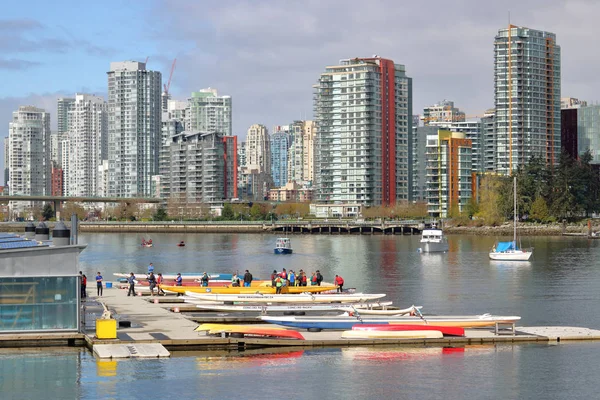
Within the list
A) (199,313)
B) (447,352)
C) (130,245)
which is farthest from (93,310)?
(130,245)

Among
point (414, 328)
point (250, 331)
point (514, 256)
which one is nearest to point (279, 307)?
point (250, 331)

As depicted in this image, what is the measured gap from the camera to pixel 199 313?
6003 cm

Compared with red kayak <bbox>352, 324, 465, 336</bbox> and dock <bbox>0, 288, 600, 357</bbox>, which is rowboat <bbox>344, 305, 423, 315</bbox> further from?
red kayak <bbox>352, 324, 465, 336</bbox>

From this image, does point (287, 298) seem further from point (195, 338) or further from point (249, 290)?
point (195, 338)

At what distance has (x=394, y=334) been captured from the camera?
48562 millimetres

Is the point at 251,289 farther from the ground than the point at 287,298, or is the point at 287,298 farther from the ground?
the point at 251,289

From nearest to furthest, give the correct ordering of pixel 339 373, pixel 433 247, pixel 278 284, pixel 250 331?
pixel 339 373, pixel 250 331, pixel 278 284, pixel 433 247

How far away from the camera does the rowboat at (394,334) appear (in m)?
48.0

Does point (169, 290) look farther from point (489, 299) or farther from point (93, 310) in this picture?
point (489, 299)

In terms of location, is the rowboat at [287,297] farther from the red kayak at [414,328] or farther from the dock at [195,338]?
the red kayak at [414,328]

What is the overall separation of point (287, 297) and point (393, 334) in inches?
653

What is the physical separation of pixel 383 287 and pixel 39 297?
4384cm

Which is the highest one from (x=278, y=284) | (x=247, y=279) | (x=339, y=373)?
(x=247, y=279)

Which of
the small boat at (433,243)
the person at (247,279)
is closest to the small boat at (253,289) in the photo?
the person at (247,279)
